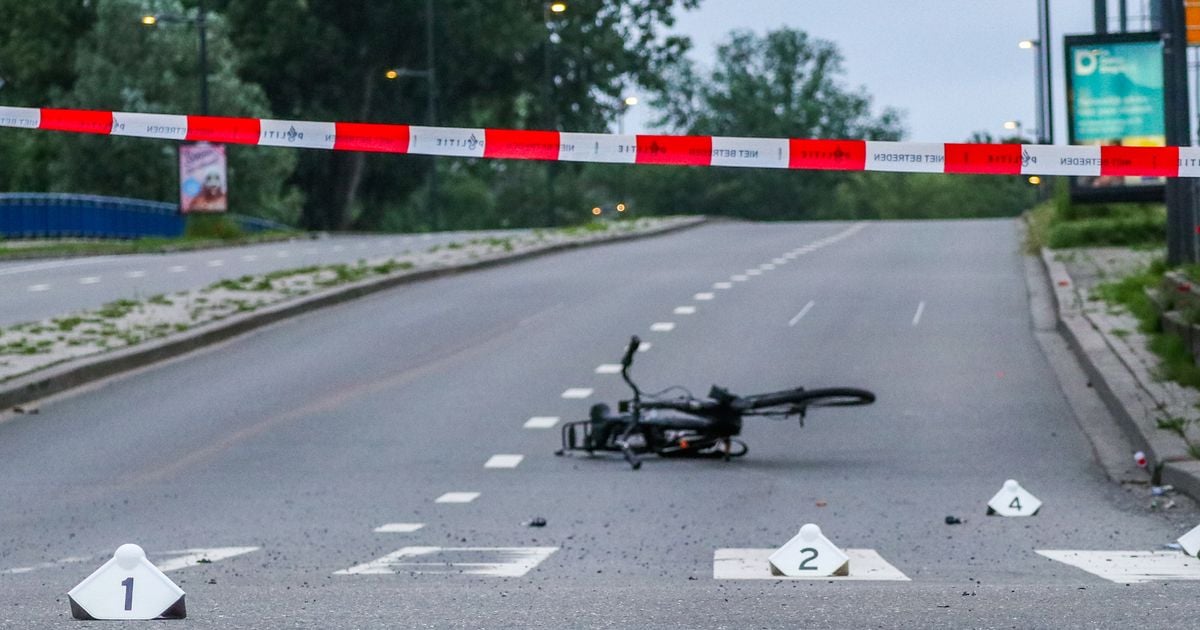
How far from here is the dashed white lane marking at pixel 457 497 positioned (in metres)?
11.8

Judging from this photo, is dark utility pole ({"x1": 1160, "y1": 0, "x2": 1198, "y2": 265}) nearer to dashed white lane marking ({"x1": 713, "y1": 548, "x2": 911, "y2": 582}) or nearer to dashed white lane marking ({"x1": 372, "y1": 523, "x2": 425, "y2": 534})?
dashed white lane marking ({"x1": 372, "y1": 523, "x2": 425, "y2": 534})

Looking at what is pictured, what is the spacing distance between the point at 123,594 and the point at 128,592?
0.7 inches

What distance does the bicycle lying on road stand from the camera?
13.6m

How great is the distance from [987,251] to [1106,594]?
27367 mm

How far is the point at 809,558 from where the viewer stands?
7.72 m

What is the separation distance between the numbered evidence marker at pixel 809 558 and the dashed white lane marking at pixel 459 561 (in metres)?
1.19

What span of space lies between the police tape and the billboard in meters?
15.3

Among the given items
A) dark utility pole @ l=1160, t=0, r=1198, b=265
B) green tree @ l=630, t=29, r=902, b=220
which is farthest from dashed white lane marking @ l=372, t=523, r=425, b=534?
green tree @ l=630, t=29, r=902, b=220

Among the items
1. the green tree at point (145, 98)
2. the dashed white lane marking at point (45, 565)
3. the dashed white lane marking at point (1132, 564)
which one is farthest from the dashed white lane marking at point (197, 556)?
the green tree at point (145, 98)

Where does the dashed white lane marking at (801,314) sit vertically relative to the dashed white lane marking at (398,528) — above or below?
above

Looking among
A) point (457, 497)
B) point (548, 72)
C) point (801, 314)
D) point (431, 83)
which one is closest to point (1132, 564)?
point (457, 497)

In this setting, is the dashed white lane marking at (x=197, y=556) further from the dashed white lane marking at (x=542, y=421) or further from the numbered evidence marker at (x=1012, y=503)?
the dashed white lane marking at (x=542, y=421)

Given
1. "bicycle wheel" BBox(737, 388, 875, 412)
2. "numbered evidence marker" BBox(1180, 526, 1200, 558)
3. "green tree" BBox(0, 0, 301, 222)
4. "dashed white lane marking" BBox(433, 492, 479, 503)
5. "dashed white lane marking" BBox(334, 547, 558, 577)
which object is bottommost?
"dashed white lane marking" BBox(433, 492, 479, 503)

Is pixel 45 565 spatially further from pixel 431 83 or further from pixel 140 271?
pixel 431 83
